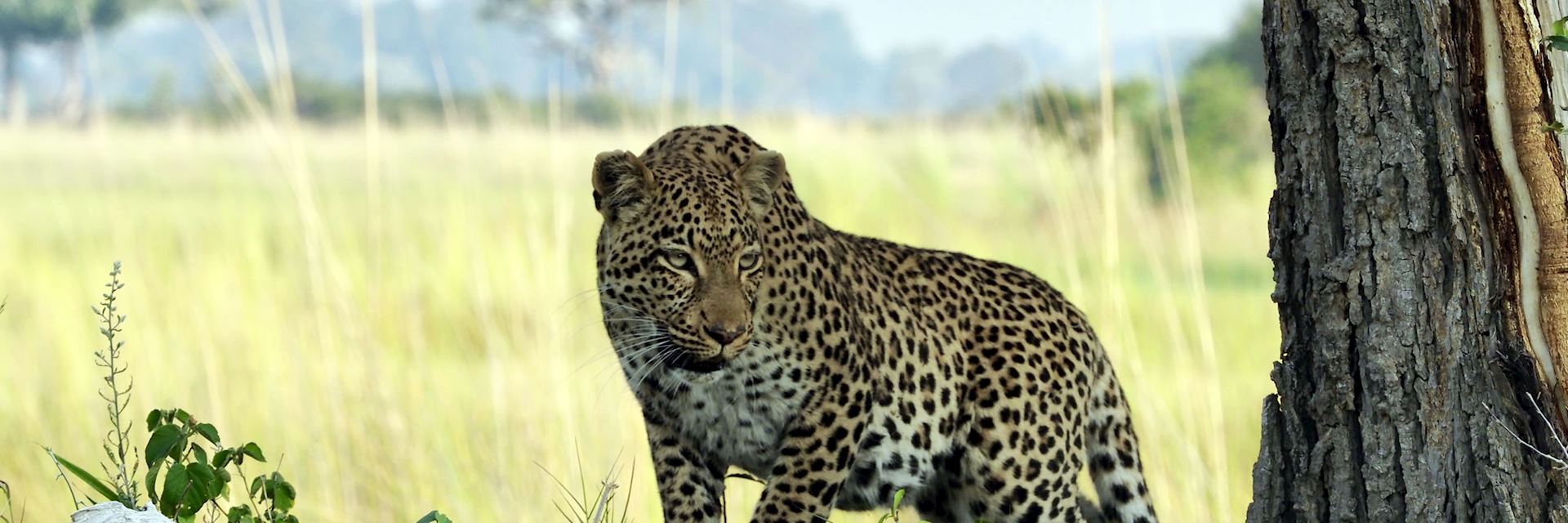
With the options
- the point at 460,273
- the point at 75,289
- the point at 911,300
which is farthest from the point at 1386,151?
the point at 75,289

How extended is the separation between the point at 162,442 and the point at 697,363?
1.05 metres

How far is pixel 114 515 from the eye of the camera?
2779 millimetres

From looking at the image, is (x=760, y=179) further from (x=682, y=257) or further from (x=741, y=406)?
(x=741, y=406)

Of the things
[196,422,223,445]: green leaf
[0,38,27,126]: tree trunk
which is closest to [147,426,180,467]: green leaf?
[196,422,223,445]: green leaf

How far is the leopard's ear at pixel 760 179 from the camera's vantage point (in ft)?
11.8

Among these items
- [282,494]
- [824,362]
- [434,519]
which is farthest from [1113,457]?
[282,494]

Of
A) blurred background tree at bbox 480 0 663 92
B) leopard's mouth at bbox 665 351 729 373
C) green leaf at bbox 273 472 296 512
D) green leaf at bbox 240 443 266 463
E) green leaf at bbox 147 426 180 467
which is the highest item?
blurred background tree at bbox 480 0 663 92

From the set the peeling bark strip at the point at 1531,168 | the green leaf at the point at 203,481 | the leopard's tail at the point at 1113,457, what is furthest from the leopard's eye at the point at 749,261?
the peeling bark strip at the point at 1531,168

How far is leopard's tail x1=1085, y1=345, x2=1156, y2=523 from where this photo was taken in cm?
411

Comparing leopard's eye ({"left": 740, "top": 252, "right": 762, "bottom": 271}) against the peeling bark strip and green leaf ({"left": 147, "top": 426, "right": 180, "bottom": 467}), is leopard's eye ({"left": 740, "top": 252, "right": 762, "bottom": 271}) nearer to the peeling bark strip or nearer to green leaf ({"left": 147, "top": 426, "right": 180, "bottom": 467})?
green leaf ({"left": 147, "top": 426, "right": 180, "bottom": 467})

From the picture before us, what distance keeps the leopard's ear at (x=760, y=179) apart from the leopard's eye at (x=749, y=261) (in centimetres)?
11

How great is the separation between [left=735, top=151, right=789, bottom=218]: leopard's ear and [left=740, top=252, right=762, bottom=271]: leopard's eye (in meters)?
0.11

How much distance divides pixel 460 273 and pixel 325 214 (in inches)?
65.3

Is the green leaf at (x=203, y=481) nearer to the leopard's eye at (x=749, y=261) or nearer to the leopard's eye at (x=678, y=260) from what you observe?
the leopard's eye at (x=678, y=260)
